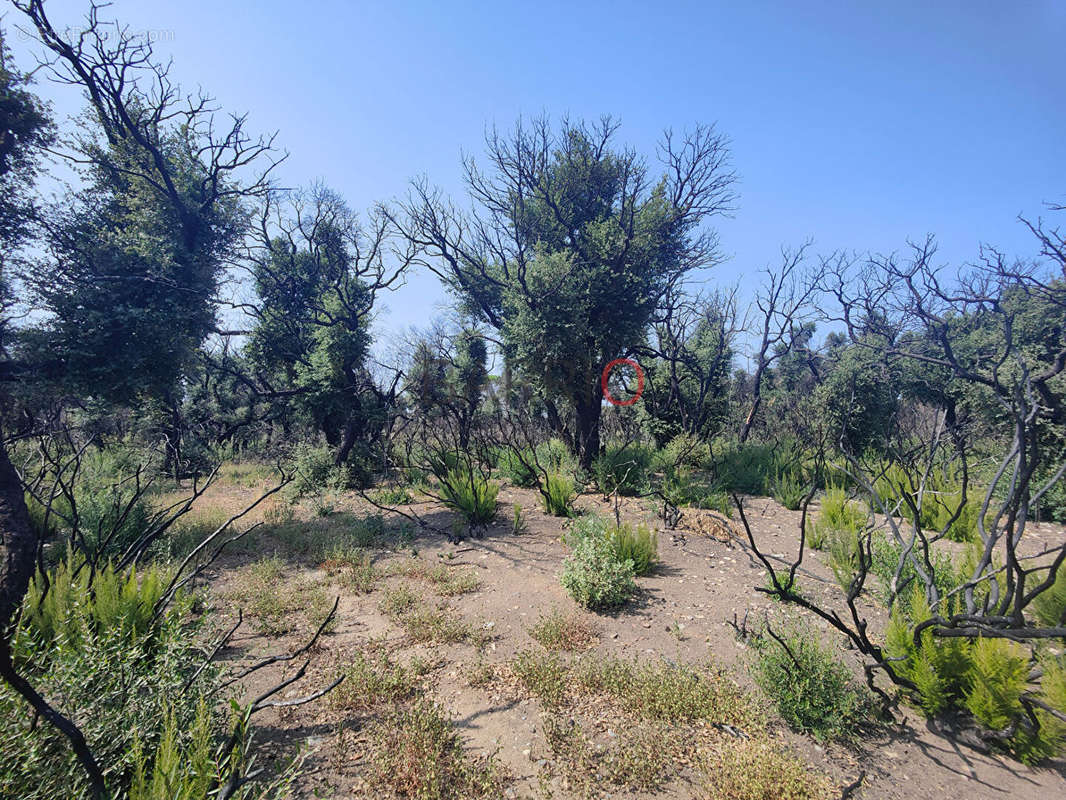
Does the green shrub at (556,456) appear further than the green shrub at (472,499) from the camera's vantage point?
Yes

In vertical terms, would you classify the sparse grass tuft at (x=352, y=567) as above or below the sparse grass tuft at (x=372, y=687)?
below

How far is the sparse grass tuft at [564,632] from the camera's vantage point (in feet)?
12.0

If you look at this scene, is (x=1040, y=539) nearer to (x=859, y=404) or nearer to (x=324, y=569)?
(x=859, y=404)

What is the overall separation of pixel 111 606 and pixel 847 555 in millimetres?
6397

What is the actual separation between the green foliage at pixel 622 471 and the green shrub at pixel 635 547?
148 inches

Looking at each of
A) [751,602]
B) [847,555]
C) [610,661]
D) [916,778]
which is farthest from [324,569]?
[847,555]

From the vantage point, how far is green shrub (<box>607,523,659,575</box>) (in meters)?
5.10

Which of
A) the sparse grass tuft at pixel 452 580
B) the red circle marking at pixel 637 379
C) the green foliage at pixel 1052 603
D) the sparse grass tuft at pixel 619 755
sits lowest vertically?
the sparse grass tuft at pixel 452 580

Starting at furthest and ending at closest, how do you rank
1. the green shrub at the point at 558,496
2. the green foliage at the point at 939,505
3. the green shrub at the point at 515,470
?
the green shrub at the point at 515,470, the green shrub at the point at 558,496, the green foliage at the point at 939,505

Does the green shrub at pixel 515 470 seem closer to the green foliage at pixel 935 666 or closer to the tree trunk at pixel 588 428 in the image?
the tree trunk at pixel 588 428

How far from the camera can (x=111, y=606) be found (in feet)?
8.79

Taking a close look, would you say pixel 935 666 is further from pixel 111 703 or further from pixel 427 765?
pixel 111 703

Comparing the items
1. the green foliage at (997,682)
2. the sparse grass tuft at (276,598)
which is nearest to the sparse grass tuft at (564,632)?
the sparse grass tuft at (276,598)

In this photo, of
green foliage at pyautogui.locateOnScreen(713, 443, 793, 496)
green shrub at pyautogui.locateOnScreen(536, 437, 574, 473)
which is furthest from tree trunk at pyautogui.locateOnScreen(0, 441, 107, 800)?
green foliage at pyautogui.locateOnScreen(713, 443, 793, 496)
